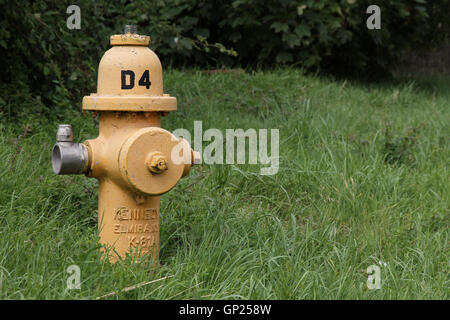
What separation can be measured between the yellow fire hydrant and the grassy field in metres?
0.14

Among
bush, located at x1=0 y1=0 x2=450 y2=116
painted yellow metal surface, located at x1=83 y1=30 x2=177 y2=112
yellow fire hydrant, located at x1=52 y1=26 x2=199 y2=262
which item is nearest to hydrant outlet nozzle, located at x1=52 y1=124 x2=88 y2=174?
yellow fire hydrant, located at x1=52 y1=26 x2=199 y2=262

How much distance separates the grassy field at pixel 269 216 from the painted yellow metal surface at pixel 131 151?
0.13 meters

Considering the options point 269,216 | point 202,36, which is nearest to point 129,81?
point 269,216

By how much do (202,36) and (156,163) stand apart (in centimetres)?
417

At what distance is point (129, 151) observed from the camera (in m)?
2.23

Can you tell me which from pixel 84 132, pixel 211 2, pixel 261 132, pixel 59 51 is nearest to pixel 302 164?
pixel 261 132

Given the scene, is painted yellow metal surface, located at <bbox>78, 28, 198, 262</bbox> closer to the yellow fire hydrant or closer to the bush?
the yellow fire hydrant

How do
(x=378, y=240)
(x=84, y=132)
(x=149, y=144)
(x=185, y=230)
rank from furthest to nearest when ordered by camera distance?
(x=84, y=132), (x=378, y=240), (x=185, y=230), (x=149, y=144)

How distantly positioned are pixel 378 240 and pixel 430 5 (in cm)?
548

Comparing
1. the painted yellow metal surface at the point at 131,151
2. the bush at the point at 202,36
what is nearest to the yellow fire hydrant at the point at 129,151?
the painted yellow metal surface at the point at 131,151

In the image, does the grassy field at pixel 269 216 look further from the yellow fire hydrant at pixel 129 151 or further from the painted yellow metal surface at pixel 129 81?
the painted yellow metal surface at pixel 129 81

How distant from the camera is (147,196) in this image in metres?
2.34

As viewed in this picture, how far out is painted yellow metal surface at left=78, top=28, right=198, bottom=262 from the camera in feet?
7.43
